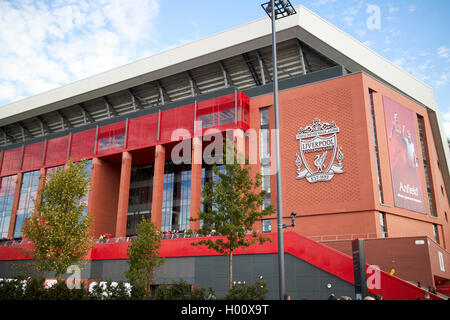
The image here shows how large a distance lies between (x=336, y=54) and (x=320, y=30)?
3543 millimetres

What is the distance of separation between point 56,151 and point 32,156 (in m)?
5.64

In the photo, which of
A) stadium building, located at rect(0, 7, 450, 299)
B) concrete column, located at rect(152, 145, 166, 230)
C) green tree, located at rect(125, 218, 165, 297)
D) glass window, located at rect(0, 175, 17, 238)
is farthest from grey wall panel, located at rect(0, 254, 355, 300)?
glass window, located at rect(0, 175, 17, 238)

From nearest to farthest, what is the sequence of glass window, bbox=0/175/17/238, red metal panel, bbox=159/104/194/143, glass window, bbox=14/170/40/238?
red metal panel, bbox=159/104/194/143
glass window, bbox=14/170/40/238
glass window, bbox=0/175/17/238

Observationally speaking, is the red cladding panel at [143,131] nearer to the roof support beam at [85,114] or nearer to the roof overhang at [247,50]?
the roof overhang at [247,50]

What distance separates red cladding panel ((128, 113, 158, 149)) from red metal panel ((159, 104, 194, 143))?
1.23 metres

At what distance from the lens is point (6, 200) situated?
2387 inches

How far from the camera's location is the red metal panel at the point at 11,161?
60469 millimetres

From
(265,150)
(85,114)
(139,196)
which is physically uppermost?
(85,114)

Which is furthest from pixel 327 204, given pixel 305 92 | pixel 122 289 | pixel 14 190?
pixel 14 190

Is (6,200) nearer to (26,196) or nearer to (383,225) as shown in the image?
(26,196)

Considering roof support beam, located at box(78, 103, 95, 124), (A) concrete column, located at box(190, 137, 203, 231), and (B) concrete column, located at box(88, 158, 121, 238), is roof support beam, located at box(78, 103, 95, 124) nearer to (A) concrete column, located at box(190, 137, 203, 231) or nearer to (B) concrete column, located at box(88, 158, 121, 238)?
(B) concrete column, located at box(88, 158, 121, 238)

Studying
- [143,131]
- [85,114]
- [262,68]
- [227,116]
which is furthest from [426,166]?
[85,114]

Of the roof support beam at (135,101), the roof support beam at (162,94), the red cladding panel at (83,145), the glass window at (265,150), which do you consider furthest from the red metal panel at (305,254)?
the roof support beam at (135,101)

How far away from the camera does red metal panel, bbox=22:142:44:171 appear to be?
57.3m
